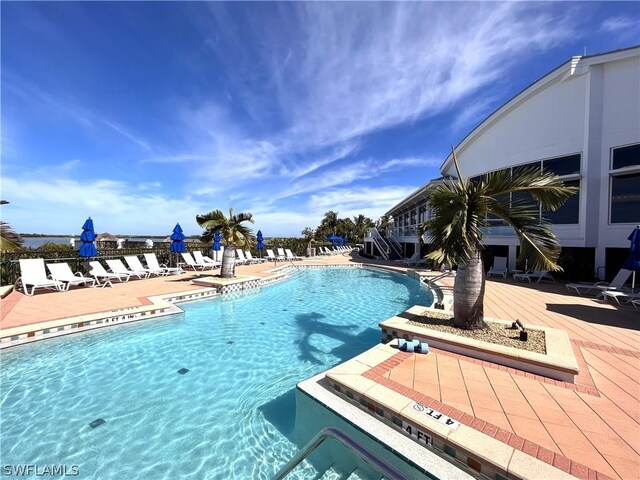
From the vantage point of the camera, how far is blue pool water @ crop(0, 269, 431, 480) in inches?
117

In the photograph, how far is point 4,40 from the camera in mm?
7469

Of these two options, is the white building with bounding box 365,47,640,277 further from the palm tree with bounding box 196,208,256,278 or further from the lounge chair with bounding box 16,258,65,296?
the lounge chair with bounding box 16,258,65,296

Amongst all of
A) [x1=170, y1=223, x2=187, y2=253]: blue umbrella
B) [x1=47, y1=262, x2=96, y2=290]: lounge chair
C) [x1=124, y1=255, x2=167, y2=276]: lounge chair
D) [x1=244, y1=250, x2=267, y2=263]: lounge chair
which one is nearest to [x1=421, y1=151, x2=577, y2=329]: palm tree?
[x1=47, y1=262, x2=96, y2=290]: lounge chair

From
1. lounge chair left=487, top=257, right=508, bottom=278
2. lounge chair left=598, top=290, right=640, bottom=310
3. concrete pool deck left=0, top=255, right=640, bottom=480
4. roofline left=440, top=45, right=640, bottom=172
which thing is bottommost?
concrete pool deck left=0, top=255, right=640, bottom=480

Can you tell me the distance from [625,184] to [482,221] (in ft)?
38.6

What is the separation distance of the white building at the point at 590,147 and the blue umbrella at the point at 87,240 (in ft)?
64.6

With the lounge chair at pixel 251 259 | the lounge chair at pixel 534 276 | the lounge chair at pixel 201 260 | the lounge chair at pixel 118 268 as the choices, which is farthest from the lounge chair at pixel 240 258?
the lounge chair at pixel 534 276

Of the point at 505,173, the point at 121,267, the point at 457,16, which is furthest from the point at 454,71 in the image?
the point at 121,267

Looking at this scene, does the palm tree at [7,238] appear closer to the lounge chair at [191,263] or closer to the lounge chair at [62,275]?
the lounge chair at [62,275]

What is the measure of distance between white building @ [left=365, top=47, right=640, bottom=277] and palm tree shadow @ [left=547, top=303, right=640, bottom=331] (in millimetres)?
6305

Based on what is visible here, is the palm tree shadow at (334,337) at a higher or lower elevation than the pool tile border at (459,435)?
lower

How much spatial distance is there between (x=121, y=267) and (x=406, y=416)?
45.1ft

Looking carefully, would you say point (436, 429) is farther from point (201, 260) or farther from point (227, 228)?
point (201, 260)

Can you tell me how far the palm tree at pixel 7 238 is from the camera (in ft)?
19.9
